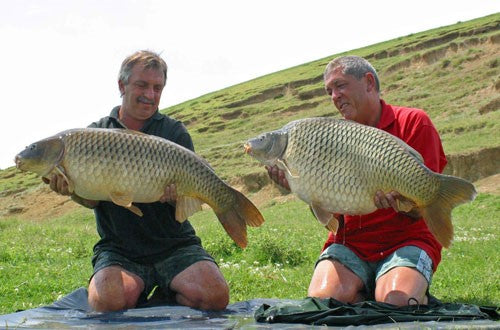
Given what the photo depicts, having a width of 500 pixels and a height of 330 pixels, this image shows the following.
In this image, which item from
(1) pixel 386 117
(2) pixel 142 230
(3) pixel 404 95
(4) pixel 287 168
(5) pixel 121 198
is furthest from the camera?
(3) pixel 404 95

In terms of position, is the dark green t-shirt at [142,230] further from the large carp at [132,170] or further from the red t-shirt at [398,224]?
the red t-shirt at [398,224]

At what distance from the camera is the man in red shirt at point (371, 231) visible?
5.06 m

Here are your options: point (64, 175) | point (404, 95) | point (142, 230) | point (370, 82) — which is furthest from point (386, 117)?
point (404, 95)

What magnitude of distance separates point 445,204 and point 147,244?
219 centimetres

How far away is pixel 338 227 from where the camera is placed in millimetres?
5270

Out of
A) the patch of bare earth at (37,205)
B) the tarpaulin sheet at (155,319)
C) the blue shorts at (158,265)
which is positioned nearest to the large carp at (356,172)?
the tarpaulin sheet at (155,319)

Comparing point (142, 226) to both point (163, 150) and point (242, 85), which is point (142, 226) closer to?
point (163, 150)

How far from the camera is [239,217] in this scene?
508 centimetres

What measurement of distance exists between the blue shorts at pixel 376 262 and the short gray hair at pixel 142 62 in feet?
5.94

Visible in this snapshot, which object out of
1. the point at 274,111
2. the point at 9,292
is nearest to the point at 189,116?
the point at 274,111

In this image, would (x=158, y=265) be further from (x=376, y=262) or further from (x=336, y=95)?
(x=336, y=95)

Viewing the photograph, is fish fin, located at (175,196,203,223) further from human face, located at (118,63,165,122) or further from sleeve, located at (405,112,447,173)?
sleeve, located at (405,112,447,173)

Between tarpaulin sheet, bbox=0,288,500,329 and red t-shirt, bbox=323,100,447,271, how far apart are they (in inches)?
26.4

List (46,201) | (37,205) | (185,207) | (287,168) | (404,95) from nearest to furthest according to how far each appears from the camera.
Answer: (287,168) < (185,207) < (37,205) < (46,201) < (404,95)
